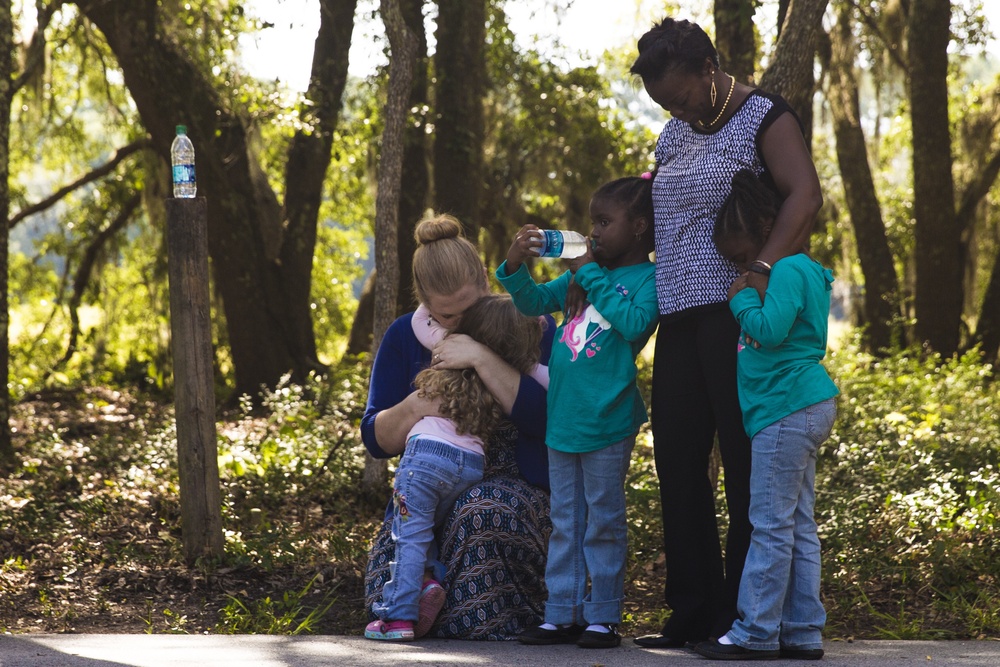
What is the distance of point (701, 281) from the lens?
3.62m

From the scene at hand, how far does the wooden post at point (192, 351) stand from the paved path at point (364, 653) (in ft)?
4.27

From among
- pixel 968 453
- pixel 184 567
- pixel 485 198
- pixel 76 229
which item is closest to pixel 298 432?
pixel 184 567

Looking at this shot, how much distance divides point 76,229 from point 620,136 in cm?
767

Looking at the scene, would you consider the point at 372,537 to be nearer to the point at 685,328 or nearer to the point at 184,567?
the point at 184,567

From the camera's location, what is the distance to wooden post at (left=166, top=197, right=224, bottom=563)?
519 centimetres

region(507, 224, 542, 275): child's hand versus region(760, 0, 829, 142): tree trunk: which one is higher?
region(760, 0, 829, 142): tree trunk

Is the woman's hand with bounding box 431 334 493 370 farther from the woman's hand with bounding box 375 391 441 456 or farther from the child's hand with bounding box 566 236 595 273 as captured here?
the child's hand with bounding box 566 236 595 273

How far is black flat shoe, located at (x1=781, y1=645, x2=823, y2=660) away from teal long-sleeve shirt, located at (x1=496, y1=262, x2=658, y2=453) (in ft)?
2.85

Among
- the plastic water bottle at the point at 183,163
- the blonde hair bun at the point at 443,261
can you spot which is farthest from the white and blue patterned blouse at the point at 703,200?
the plastic water bottle at the point at 183,163

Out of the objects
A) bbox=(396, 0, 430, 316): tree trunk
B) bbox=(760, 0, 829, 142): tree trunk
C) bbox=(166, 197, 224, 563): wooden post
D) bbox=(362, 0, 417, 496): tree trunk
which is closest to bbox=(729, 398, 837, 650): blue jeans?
bbox=(760, 0, 829, 142): tree trunk

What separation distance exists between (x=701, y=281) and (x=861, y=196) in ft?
37.1

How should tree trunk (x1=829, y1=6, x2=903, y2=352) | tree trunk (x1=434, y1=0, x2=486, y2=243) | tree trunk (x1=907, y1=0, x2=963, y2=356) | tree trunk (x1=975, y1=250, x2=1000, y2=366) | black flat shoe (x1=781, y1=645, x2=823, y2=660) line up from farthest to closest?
tree trunk (x1=829, y1=6, x2=903, y2=352) < tree trunk (x1=975, y1=250, x2=1000, y2=366) < tree trunk (x1=907, y1=0, x2=963, y2=356) < tree trunk (x1=434, y1=0, x2=486, y2=243) < black flat shoe (x1=781, y1=645, x2=823, y2=660)

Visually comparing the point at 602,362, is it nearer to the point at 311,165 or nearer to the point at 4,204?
the point at 4,204

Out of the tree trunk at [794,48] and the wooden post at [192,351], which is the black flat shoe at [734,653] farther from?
the tree trunk at [794,48]
